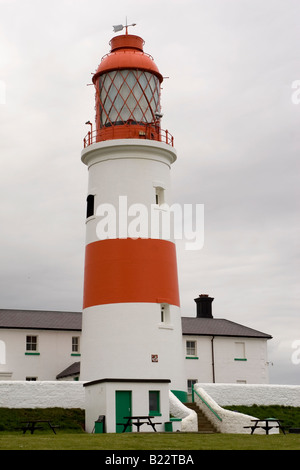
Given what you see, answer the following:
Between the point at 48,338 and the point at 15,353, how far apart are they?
1907mm

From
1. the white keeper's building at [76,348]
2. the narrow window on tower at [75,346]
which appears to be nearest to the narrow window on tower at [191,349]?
the white keeper's building at [76,348]

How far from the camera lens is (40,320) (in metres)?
46.7

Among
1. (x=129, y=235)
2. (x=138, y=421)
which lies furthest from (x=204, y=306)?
(x=138, y=421)

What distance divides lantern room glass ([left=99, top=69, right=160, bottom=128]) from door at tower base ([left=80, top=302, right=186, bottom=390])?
818 cm

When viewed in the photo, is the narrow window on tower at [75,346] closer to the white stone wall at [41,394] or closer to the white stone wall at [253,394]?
the white stone wall at [253,394]

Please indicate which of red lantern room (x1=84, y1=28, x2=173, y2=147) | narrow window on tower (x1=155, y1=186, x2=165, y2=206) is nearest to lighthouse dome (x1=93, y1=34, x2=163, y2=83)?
red lantern room (x1=84, y1=28, x2=173, y2=147)

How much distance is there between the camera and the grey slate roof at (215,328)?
4791 centimetres

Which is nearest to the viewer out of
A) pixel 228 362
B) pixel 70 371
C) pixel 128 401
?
pixel 128 401

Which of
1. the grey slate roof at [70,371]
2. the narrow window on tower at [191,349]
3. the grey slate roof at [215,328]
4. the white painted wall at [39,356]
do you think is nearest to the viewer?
the grey slate roof at [70,371]

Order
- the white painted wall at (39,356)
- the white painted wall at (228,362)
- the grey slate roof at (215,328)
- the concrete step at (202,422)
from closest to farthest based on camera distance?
the concrete step at (202,422), the white painted wall at (39,356), the white painted wall at (228,362), the grey slate roof at (215,328)

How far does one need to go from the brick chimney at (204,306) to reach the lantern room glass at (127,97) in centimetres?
1863

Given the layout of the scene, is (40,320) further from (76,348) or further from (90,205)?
(90,205)

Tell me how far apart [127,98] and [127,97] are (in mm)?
43

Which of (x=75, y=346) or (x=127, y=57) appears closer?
(x=127, y=57)
